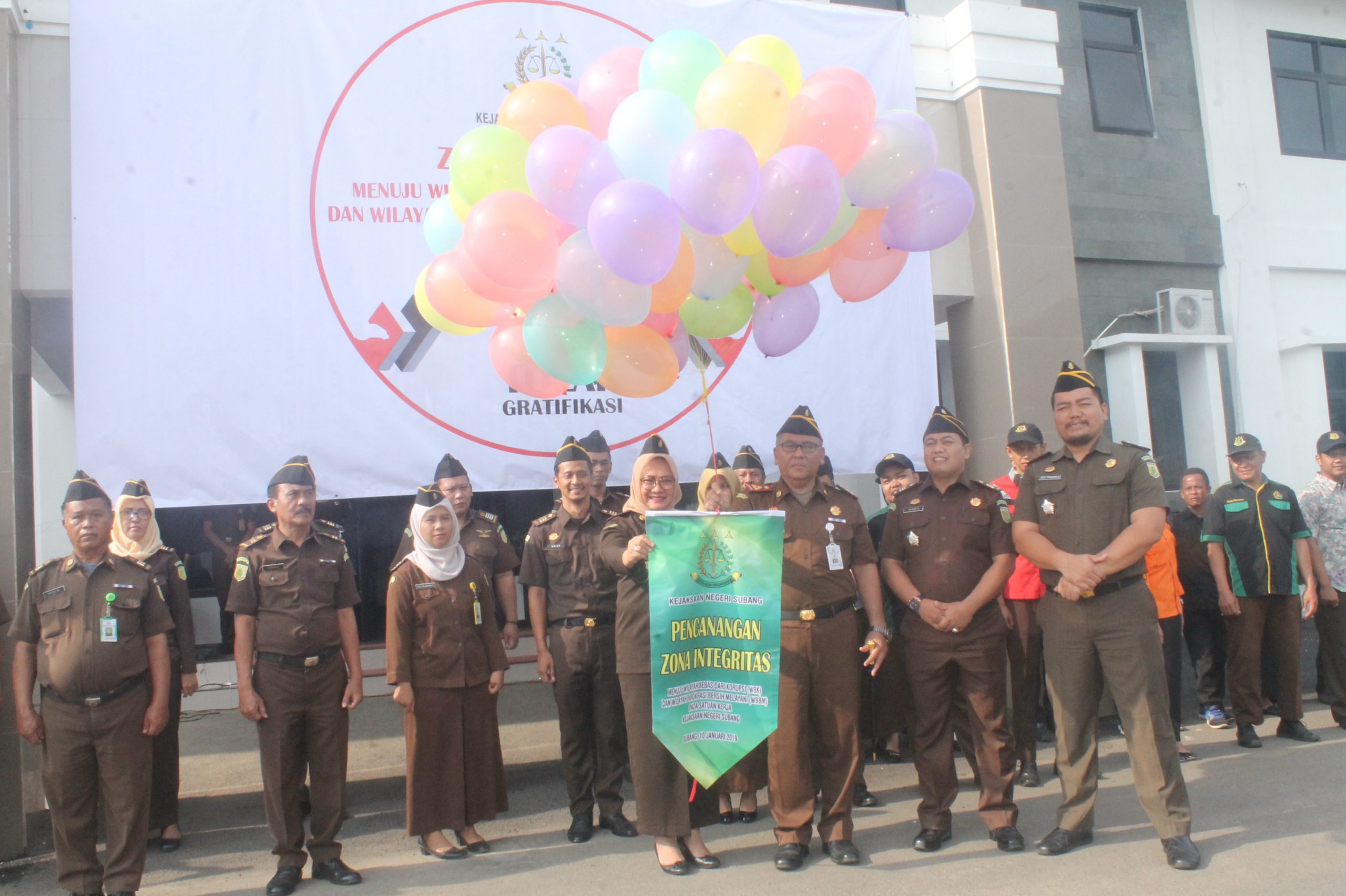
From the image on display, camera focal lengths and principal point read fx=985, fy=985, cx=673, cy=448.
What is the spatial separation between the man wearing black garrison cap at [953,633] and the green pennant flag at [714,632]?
2.48 ft

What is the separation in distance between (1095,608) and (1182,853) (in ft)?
3.08

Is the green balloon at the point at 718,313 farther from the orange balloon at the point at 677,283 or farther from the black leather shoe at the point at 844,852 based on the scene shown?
the black leather shoe at the point at 844,852

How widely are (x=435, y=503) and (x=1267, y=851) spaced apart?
3624 mm

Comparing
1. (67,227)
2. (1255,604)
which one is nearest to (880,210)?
(1255,604)

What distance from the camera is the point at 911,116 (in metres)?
3.82

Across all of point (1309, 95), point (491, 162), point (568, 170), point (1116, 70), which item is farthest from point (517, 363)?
point (1309, 95)

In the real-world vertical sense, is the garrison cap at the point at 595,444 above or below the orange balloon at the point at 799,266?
below

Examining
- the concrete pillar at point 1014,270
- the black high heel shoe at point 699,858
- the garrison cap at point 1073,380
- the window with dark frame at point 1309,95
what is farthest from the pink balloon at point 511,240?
the window with dark frame at point 1309,95

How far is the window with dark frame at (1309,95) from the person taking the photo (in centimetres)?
964

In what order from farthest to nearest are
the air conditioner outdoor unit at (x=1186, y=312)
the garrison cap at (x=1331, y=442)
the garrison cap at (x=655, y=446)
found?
the air conditioner outdoor unit at (x=1186, y=312)
the garrison cap at (x=1331, y=442)
the garrison cap at (x=655, y=446)

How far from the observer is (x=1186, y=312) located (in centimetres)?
848

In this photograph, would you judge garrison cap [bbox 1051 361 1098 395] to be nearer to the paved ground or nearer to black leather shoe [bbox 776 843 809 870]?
the paved ground

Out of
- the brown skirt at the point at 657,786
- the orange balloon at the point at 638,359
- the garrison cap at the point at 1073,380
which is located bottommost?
the brown skirt at the point at 657,786

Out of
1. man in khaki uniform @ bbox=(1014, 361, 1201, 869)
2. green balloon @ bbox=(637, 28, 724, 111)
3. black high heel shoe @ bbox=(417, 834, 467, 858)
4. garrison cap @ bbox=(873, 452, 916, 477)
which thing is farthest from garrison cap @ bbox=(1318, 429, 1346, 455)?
black high heel shoe @ bbox=(417, 834, 467, 858)
